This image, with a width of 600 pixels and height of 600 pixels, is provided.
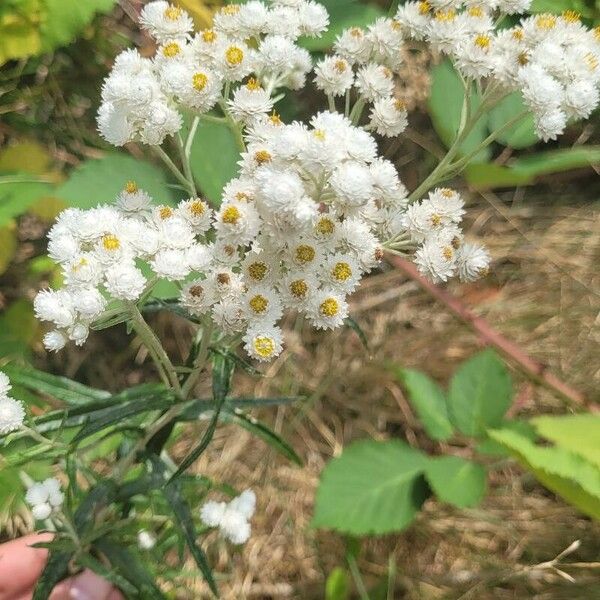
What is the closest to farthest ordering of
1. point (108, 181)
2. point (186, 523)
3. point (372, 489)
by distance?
point (186, 523), point (108, 181), point (372, 489)

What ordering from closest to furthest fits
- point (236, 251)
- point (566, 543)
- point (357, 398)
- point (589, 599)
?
1. point (236, 251)
2. point (589, 599)
3. point (566, 543)
4. point (357, 398)

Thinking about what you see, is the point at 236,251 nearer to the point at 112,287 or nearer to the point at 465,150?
the point at 112,287

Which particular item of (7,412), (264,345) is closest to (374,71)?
(264,345)

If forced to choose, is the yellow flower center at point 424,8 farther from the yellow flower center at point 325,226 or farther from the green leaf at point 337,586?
the green leaf at point 337,586

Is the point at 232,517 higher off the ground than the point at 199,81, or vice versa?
the point at 199,81

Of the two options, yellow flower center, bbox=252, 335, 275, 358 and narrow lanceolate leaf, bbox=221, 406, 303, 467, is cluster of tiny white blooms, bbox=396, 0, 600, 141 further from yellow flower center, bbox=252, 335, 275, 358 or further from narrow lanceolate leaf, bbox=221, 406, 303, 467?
narrow lanceolate leaf, bbox=221, 406, 303, 467

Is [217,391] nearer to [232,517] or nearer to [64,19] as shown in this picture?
[232,517]

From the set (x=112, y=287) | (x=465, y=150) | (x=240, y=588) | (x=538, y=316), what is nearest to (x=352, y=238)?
(x=112, y=287)
